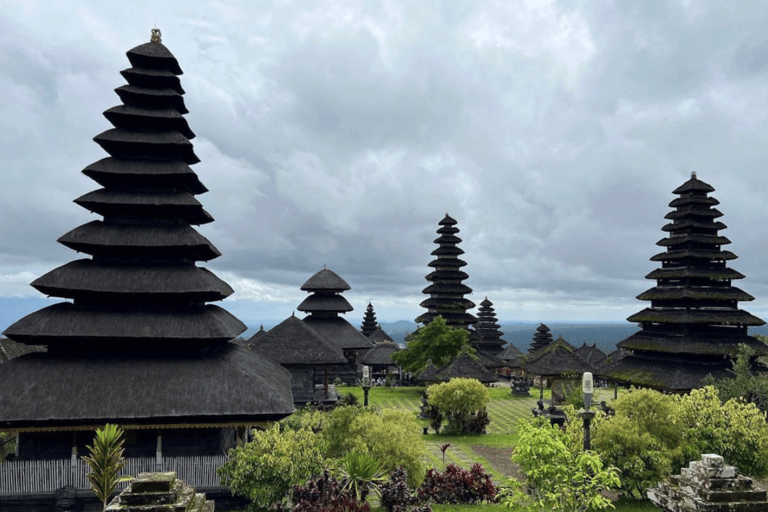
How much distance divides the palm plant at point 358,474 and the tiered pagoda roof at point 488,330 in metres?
65.7

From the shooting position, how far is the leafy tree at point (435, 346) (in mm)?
49375

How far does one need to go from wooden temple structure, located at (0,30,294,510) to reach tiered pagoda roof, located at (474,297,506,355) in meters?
61.0

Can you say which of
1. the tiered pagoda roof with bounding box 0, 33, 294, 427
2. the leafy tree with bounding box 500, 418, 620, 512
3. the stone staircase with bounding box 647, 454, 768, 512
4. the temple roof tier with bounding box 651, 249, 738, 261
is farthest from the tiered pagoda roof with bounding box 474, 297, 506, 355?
the stone staircase with bounding box 647, 454, 768, 512

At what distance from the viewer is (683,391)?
33.4 meters

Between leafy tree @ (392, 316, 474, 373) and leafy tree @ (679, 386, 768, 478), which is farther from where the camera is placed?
leafy tree @ (392, 316, 474, 373)

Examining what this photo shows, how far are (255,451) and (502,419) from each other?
24.9 metres

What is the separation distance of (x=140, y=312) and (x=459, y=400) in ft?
64.8

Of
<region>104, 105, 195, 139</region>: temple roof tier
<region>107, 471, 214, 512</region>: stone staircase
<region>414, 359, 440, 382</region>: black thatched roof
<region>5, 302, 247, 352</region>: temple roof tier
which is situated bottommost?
<region>414, 359, 440, 382</region>: black thatched roof

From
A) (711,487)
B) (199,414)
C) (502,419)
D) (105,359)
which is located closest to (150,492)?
(711,487)

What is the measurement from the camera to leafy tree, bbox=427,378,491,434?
1253 inches

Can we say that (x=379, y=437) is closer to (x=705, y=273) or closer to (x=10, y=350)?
(x=705, y=273)

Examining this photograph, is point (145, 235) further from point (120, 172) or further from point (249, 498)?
point (249, 498)

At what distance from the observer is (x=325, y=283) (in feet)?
171

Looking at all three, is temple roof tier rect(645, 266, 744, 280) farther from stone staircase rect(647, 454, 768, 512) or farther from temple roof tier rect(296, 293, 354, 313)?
stone staircase rect(647, 454, 768, 512)
